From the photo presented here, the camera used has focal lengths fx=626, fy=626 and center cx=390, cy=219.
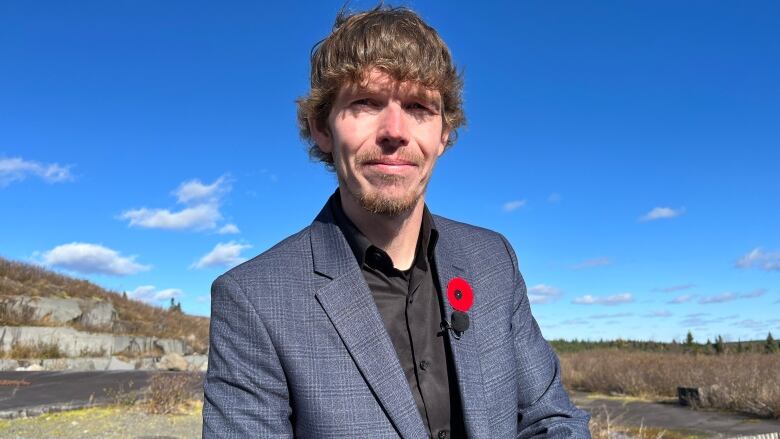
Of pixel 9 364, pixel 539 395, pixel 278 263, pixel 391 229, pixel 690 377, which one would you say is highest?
pixel 391 229

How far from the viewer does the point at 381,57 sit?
2.17 meters

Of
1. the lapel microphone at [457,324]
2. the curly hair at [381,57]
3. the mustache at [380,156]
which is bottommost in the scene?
the lapel microphone at [457,324]

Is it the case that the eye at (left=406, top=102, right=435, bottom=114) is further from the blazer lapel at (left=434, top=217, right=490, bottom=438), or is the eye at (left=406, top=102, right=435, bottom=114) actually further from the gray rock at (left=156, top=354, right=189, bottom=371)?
the gray rock at (left=156, top=354, right=189, bottom=371)

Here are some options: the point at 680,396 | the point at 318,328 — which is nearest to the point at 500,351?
the point at 318,328

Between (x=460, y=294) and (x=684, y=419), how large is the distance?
31.6 feet

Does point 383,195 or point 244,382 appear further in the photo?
point 383,195

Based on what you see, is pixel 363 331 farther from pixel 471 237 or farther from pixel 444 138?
pixel 444 138

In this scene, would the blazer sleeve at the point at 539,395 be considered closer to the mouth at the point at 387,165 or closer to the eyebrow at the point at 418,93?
the mouth at the point at 387,165

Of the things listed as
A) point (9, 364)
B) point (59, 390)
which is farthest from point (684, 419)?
point (9, 364)

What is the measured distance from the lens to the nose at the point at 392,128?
2.07 meters

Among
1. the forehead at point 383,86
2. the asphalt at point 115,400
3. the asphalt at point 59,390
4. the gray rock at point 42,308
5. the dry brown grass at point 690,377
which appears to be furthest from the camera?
the gray rock at point 42,308

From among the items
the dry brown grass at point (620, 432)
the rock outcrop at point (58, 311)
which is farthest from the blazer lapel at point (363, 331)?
the rock outcrop at point (58, 311)

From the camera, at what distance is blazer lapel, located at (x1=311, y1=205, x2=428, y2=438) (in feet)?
6.24

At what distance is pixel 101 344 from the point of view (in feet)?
59.6
